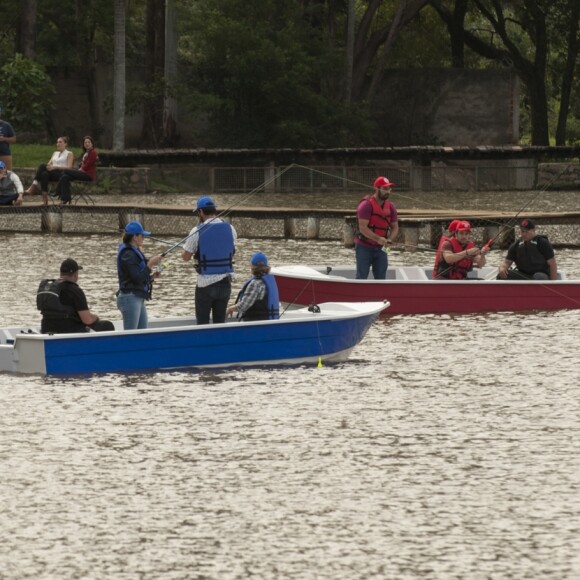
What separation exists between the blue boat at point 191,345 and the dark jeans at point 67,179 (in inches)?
681

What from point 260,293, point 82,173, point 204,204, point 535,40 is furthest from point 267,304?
point 535,40

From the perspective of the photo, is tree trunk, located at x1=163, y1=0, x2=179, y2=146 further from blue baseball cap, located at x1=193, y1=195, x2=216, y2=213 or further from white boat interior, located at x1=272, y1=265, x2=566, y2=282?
blue baseball cap, located at x1=193, y1=195, x2=216, y2=213

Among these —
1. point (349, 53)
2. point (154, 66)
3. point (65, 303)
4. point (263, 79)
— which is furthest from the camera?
point (349, 53)

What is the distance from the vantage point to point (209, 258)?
16938 millimetres

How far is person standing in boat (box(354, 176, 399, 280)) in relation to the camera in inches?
818

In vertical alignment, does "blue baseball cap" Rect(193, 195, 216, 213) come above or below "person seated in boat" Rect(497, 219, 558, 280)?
above

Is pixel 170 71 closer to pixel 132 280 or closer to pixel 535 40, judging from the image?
pixel 535 40

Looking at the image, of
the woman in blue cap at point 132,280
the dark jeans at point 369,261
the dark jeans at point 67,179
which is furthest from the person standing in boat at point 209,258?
the dark jeans at point 67,179

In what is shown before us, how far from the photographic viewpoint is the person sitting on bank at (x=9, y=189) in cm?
3272

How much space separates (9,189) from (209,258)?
653 inches

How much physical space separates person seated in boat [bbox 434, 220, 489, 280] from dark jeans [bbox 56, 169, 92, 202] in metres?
14.0

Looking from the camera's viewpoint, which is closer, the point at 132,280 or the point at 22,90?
the point at 132,280

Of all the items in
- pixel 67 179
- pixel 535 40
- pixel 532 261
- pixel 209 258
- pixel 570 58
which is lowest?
pixel 532 261

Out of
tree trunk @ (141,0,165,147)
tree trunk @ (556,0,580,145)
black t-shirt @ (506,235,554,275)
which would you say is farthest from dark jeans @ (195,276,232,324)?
tree trunk @ (556,0,580,145)
